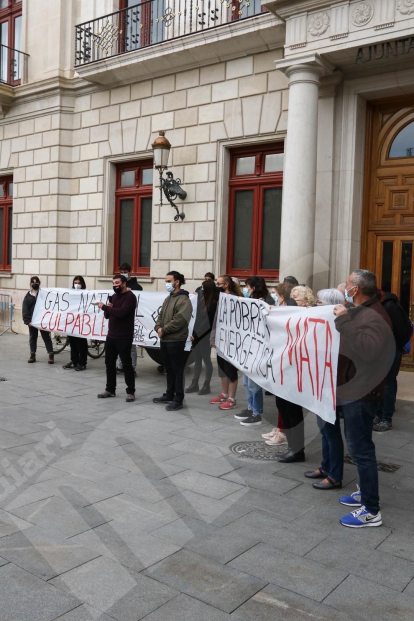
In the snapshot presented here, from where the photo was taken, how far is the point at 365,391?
440 centimetres

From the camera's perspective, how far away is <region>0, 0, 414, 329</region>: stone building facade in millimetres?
10336

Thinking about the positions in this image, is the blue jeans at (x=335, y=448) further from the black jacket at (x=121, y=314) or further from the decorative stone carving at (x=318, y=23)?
the decorative stone carving at (x=318, y=23)

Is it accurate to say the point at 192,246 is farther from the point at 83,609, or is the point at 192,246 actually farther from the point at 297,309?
the point at 83,609

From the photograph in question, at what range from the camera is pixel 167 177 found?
45.1 feet

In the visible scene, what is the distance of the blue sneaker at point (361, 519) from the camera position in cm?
433

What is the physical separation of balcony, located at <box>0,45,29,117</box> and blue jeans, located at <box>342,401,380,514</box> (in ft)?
52.1

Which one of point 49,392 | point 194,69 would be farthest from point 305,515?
point 194,69

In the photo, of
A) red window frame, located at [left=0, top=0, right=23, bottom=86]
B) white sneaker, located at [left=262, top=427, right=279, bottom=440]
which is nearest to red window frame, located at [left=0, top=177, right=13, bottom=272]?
red window frame, located at [left=0, top=0, right=23, bottom=86]

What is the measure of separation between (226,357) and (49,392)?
2963 mm

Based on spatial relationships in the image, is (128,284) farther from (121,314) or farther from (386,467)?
(386,467)

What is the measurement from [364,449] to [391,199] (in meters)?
8.00

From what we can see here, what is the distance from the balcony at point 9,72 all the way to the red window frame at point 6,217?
216 cm

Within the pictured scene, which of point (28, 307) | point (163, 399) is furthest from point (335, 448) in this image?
point (28, 307)

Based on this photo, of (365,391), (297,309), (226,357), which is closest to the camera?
(365,391)
